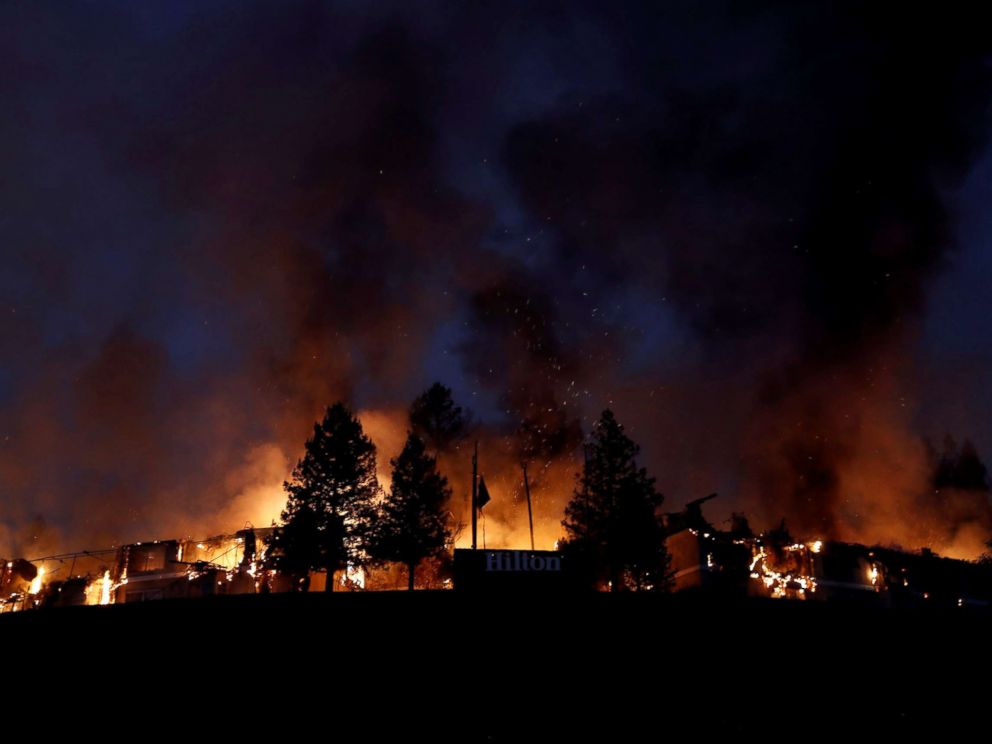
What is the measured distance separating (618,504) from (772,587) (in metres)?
17.6

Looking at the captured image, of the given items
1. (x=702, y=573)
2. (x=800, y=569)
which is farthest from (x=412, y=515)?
(x=800, y=569)

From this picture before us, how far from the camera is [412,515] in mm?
48781

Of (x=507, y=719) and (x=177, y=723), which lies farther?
(x=507, y=719)

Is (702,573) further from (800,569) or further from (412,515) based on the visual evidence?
(412,515)

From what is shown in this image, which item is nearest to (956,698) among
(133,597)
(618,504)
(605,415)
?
(618,504)

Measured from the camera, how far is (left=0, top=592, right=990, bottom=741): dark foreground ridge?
15.6 metres

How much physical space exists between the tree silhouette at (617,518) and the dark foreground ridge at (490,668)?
86.8 ft

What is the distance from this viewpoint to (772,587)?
56281mm

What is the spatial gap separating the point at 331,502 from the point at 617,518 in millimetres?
22925

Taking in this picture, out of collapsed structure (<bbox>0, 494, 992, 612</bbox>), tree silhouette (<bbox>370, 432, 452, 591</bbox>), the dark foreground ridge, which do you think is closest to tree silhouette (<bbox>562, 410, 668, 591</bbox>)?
collapsed structure (<bbox>0, 494, 992, 612</bbox>)

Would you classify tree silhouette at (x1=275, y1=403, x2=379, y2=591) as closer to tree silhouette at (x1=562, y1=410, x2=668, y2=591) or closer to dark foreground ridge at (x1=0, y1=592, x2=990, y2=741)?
Result: tree silhouette at (x1=562, y1=410, x2=668, y2=591)

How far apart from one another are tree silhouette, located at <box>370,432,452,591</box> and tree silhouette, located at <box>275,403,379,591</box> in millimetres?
1430

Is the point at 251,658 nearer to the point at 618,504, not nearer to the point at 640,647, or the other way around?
the point at 640,647

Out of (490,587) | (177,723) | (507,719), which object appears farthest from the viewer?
(490,587)
